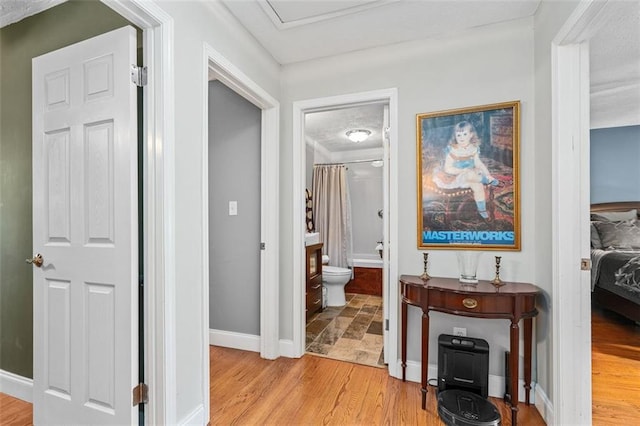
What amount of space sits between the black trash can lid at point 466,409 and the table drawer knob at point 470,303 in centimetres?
55

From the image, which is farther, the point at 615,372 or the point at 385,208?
the point at 385,208

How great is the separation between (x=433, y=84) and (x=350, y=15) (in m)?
0.73

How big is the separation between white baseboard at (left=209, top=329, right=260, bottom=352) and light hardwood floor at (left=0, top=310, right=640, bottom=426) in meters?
0.07

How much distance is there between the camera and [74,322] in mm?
1497

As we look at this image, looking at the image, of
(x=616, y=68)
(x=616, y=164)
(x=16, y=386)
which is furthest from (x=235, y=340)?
(x=616, y=164)

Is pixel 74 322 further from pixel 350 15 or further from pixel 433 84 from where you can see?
pixel 433 84

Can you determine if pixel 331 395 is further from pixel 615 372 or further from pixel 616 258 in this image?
pixel 616 258

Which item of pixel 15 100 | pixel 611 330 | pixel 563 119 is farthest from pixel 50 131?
pixel 611 330

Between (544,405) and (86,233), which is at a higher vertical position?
(86,233)

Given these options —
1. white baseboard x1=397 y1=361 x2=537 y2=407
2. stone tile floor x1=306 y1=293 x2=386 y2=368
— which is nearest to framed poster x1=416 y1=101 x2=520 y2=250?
white baseboard x1=397 y1=361 x2=537 y2=407

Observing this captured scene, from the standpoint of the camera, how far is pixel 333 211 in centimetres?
477

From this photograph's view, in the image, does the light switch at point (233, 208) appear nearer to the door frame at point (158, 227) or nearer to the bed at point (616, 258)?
the door frame at point (158, 227)

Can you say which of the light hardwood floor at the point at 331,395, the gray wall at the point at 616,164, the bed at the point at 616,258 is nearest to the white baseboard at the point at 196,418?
the light hardwood floor at the point at 331,395

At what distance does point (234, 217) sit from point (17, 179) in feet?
4.65
